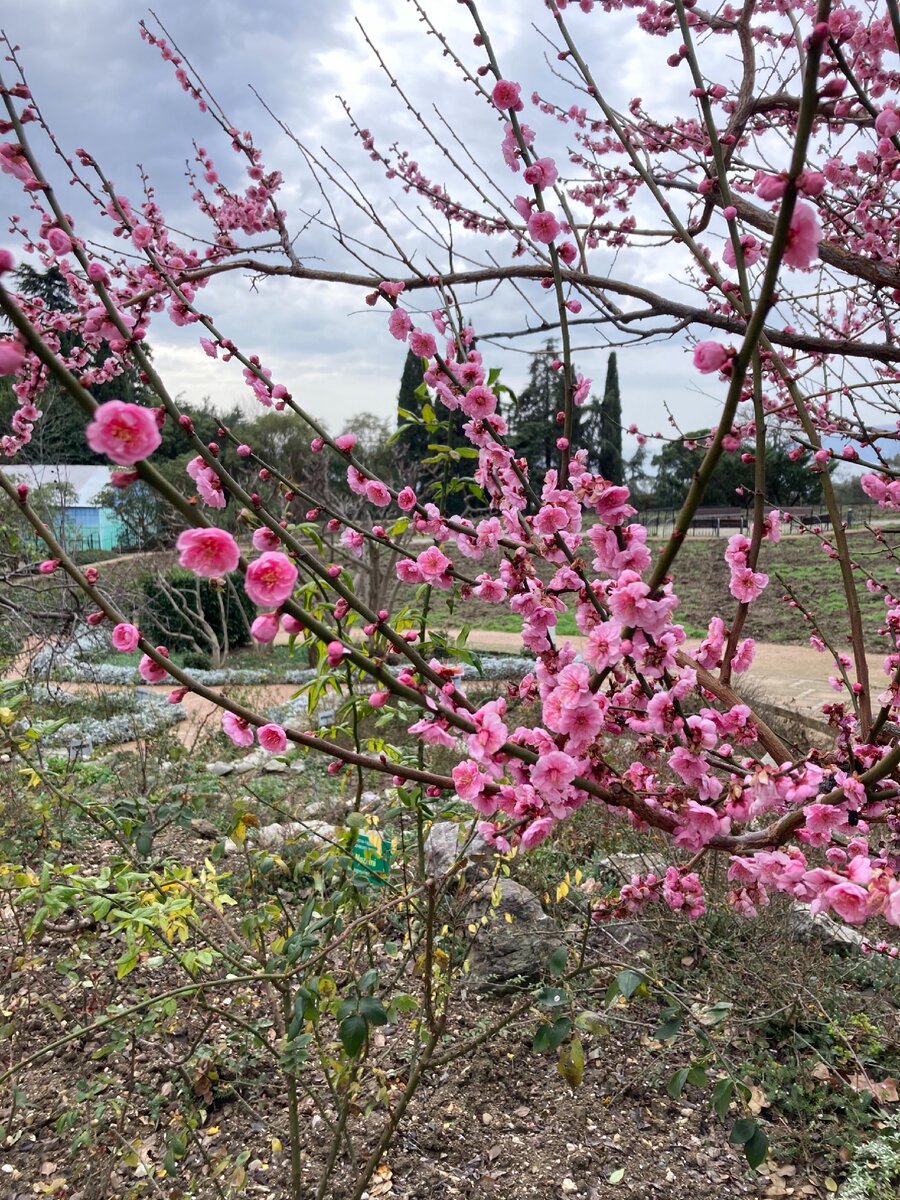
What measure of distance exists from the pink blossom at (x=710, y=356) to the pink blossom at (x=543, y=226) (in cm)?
94

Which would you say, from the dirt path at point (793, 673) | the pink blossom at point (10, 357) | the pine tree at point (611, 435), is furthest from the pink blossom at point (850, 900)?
the pine tree at point (611, 435)

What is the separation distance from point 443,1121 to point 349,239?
2.95 m

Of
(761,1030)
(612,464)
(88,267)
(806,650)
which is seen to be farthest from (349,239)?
(612,464)

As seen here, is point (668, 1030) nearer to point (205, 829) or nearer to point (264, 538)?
point (264, 538)

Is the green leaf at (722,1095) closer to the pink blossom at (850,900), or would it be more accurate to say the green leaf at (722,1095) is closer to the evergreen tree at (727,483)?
the pink blossom at (850,900)

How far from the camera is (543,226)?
5.69 ft

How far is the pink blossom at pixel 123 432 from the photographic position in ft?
2.38

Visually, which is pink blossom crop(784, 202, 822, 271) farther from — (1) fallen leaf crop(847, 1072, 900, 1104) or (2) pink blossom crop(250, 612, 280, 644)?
(1) fallen leaf crop(847, 1072, 900, 1104)

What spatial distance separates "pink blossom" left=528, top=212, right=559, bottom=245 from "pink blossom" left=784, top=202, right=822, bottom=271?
1.06 metres

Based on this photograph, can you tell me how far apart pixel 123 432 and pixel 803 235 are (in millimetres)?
752

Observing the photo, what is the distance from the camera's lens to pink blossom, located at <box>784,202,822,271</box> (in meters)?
0.79

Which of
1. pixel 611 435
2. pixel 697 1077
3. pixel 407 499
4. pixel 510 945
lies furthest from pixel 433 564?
pixel 611 435

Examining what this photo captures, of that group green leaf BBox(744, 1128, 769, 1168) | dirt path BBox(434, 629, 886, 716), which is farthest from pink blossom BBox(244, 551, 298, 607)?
dirt path BBox(434, 629, 886, 716)

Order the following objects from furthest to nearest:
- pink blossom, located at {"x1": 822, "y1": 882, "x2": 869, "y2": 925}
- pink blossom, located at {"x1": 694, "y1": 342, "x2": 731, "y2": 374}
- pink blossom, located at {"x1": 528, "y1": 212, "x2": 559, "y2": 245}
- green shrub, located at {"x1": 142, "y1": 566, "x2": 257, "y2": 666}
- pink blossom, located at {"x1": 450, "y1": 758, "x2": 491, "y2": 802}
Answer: green shrub, located at {"x1": 142, "y1": 566, "x2": 257, "y2": 666} → pink blossom, located at {"x1": 528, "y1": 212, "x2": 559, "y2": 245} → pink blossom, located at {"x1": 450, "y1": 758, "x2": 491, "y2": 802} → pink blossom, located at {"x1": 822, "y1": 882, "x2": 869, "y2": 925} → pink blossom, located at {"x1": 694, "y1": 342, "x2": 731, "y2": 374}
